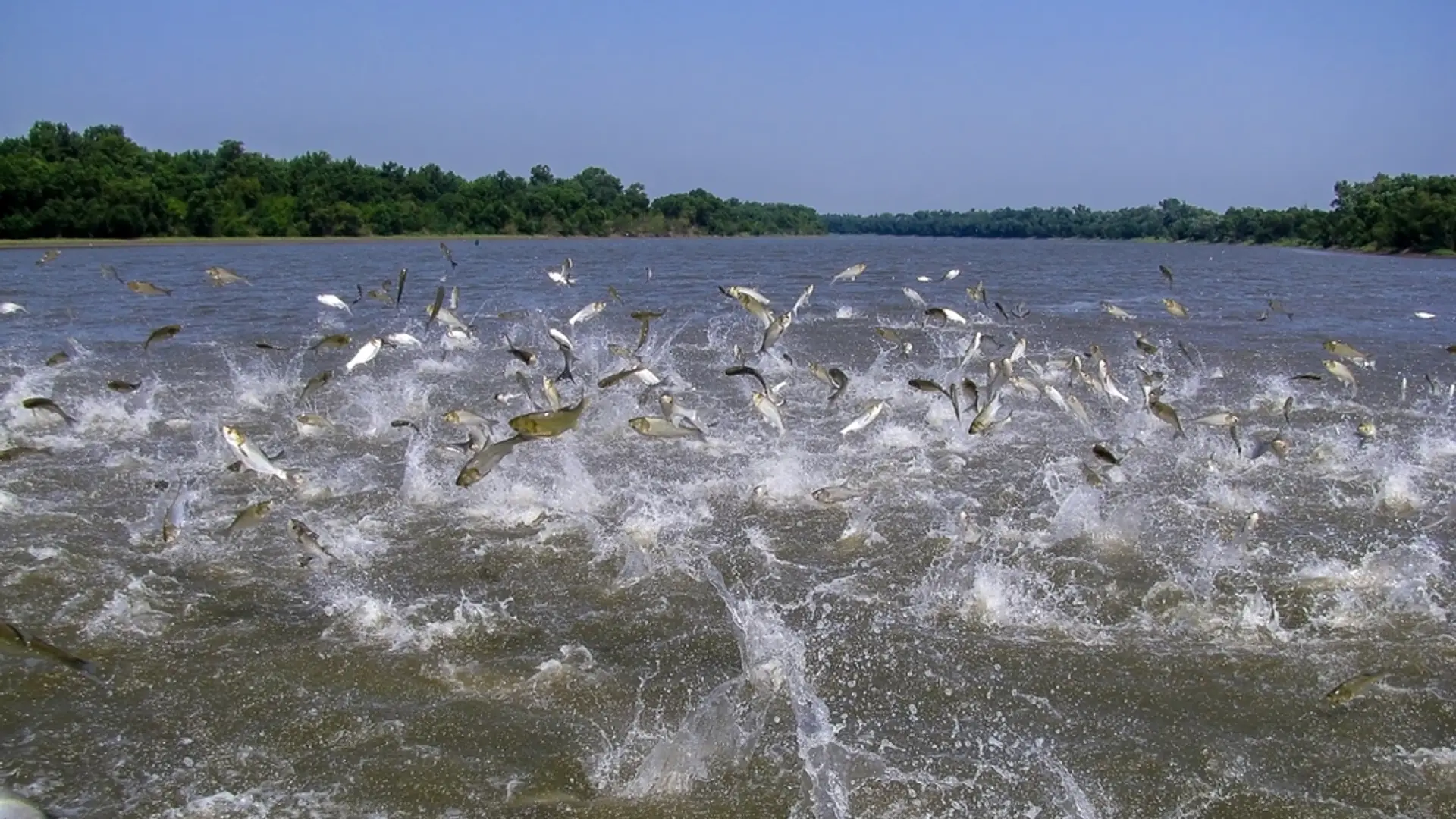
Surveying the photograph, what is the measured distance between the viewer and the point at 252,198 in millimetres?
73688

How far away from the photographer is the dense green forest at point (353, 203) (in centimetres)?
5650

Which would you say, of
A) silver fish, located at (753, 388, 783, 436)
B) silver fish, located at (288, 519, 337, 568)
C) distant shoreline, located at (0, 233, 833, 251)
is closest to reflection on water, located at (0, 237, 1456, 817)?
silver fish, located at (288, 519, 337, 568)

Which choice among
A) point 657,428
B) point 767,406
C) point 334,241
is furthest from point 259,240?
point 657,428

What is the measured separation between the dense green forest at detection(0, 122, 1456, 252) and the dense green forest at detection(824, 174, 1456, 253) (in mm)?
162

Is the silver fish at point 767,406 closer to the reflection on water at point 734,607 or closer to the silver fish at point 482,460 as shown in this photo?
the reflection on water at point 734,607

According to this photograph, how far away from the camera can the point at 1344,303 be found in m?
27.6

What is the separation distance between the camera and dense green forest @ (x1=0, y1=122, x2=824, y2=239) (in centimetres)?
5584

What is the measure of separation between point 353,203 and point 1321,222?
79.8 metres

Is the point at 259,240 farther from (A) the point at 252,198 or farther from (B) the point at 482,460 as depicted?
(B) the point at 482,460

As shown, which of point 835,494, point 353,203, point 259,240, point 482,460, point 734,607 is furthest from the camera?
point 353,203

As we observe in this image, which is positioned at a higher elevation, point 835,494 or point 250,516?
point 250,516

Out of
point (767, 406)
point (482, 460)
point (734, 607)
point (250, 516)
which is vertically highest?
point (482, 460)

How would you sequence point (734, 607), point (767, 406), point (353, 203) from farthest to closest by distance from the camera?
point (353, 203) → point (767, 406) → point (734, 607)

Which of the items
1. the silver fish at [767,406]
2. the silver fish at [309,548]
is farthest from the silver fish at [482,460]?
the silver fish at [767,406]
